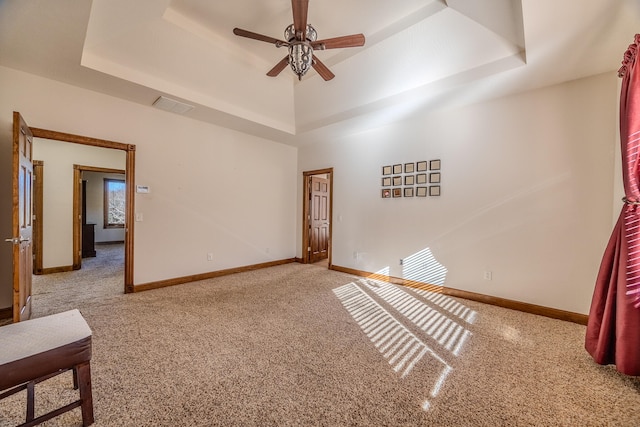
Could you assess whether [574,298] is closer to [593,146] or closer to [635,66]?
[593,146]

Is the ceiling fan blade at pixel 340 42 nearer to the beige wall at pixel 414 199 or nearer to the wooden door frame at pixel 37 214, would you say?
the beige wall at pixel 414 199

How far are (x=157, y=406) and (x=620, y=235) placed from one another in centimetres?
348

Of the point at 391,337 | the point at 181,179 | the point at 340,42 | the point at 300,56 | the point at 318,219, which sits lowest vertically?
the point at 391,337

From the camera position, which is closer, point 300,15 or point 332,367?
point 332,367

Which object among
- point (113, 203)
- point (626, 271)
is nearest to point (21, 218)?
point (626, 271)

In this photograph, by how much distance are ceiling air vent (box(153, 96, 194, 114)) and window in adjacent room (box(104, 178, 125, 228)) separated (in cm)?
636

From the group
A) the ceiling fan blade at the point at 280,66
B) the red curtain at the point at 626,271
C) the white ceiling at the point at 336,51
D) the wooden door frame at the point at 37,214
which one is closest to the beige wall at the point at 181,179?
the white ceiling at the point at 336,51

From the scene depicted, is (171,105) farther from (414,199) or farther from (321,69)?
(414,199)

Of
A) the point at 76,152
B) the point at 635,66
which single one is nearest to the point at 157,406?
the point at 635,66

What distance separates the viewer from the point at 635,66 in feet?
6.13

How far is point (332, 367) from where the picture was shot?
203 centimetres

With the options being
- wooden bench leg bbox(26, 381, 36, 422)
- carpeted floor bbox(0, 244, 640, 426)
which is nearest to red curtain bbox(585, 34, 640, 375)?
carpeted floor bbox(0, 244, 640, 426)

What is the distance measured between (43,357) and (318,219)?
Result: 5190 mm

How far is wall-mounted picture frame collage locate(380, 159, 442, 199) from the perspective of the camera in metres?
3.92
